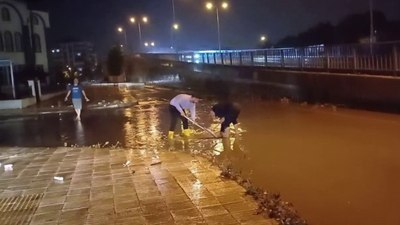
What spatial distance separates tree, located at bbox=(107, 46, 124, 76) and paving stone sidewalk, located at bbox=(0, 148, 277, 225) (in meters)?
38.9

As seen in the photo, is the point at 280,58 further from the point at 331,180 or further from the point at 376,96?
the point at 331,180

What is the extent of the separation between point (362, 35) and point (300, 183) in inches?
1519

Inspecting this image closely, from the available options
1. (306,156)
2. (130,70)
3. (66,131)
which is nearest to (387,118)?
(306,156)

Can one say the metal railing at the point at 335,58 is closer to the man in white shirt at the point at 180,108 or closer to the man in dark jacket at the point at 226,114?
the man in dark jacket at the point at 226,114

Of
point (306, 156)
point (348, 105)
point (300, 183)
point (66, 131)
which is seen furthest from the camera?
point (348, 105)

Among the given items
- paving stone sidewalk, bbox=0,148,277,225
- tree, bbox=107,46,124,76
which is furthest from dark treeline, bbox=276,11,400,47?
paving stone sidewalk, bbox=0,148,277,225

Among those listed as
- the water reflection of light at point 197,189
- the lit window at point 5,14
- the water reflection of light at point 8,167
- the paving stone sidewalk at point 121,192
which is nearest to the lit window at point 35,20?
the lit window at point 5,14

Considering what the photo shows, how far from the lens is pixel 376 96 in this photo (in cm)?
1489

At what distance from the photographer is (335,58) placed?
17672mm

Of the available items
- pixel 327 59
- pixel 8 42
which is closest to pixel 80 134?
pixel 327 59

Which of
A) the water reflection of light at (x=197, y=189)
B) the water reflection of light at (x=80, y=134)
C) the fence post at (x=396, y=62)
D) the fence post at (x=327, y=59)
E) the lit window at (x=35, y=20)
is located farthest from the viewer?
the lit window at (x=35, y=20)

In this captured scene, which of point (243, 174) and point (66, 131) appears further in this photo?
point (66, 131)

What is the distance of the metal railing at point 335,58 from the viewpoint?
14.7 metres

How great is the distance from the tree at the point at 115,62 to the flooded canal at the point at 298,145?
29.1 metres
